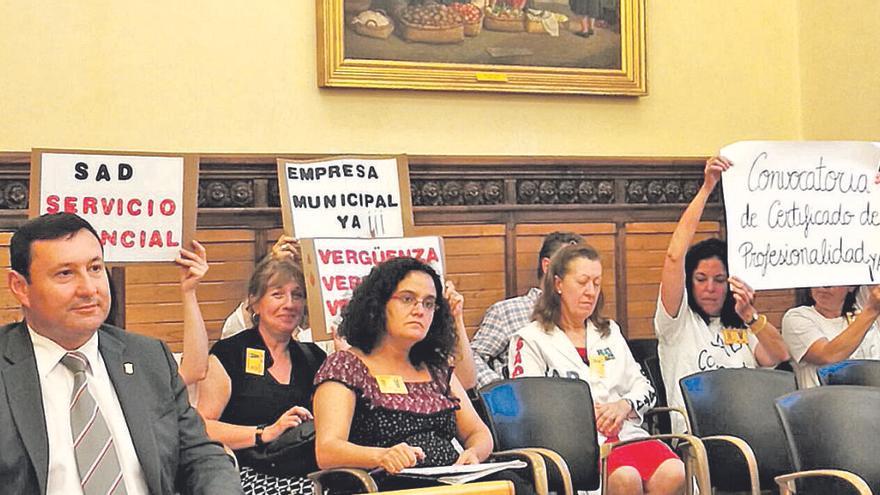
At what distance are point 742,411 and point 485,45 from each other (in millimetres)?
2481

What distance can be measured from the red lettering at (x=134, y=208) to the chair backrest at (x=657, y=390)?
2291mm

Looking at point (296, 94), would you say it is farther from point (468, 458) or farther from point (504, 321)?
point (468, 458)

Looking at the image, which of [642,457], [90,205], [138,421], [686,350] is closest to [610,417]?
[642,457]

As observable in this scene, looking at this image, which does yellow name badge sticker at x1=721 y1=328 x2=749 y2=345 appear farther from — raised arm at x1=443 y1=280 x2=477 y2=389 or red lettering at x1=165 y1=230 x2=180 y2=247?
red lettering at x1=165 y1=230 x2=180 y2=247

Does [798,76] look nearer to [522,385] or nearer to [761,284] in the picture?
[761,284]

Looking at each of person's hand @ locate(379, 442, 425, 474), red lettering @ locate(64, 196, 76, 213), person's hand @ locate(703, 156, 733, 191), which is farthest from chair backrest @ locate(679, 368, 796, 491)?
red lettering @ locate(64, 196, 76, 213)

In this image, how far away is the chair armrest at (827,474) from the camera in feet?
12.1

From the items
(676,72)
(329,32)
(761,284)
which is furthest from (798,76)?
(329,32)

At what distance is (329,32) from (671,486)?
2696 millimetres

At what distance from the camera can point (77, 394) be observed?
2.86 m

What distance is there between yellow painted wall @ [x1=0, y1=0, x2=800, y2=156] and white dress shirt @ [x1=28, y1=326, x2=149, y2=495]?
2880 millimetres

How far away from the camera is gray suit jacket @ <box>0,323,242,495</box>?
273 cm

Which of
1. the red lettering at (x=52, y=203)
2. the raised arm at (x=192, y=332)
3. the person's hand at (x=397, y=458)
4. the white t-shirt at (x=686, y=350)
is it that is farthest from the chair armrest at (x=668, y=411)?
the red lettering at (x=52, y=203)

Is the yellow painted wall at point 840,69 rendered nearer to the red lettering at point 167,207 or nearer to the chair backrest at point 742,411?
the chair backrest at point 742,411
